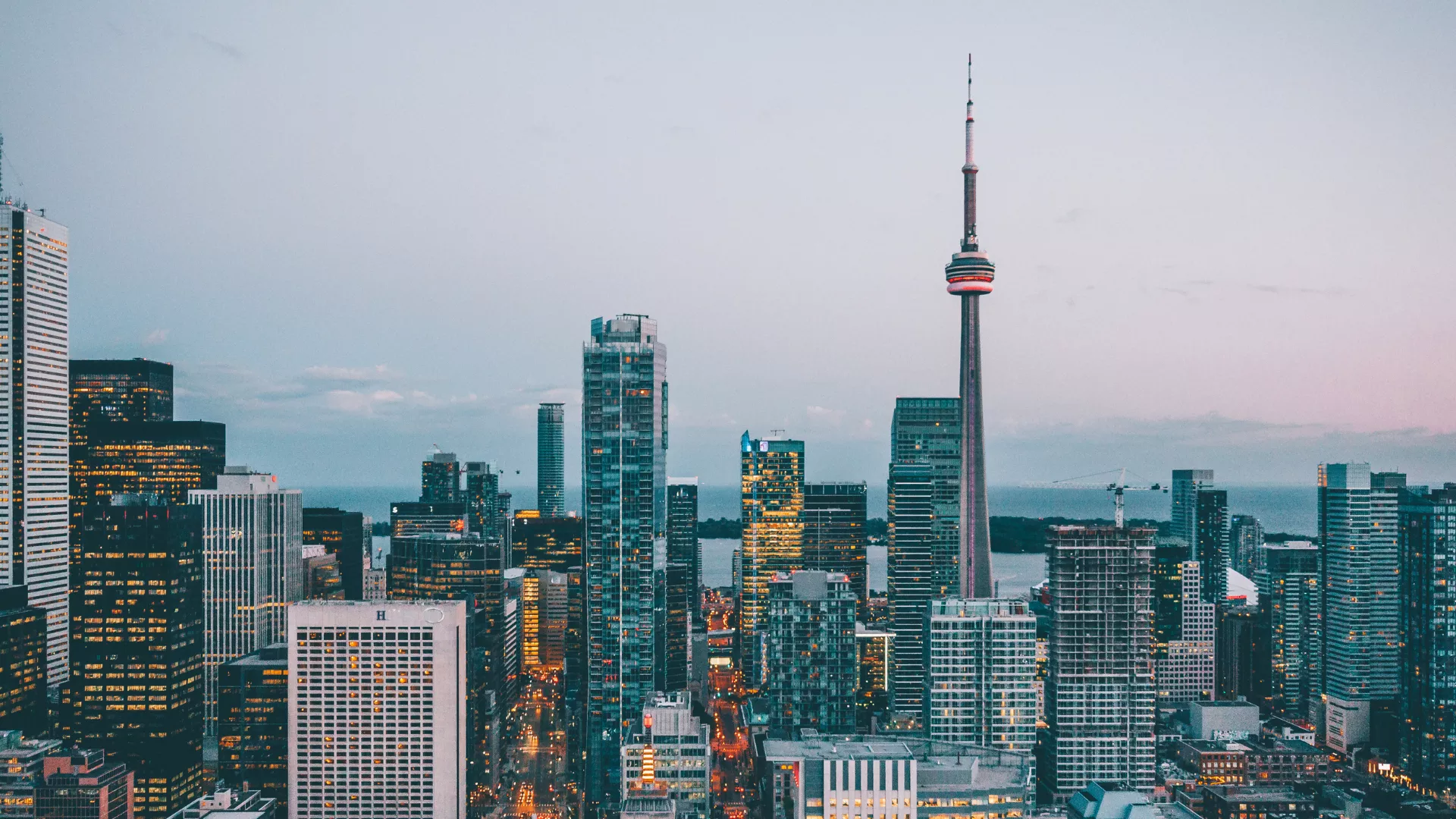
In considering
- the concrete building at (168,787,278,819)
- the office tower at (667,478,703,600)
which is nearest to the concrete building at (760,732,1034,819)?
the concrete building at (168,787,278,819)

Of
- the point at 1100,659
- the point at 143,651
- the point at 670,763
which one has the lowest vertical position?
the point at 670,763

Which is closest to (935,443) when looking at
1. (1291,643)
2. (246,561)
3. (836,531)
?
(836,531)

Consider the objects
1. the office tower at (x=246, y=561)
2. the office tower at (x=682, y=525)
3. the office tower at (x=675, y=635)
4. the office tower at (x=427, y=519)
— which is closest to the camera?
the office tower at (x=246, y=561)

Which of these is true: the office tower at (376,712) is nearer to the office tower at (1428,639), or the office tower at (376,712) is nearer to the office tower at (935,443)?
the office tower at (935,443)

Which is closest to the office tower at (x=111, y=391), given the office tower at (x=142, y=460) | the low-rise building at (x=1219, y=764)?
→ the office tower at (x=142, y=460)

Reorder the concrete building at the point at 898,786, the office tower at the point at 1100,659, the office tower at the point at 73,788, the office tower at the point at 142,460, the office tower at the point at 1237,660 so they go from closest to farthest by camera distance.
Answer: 1. the concrete building at the point at 898,786
2. the office tower at the point at 73,788
3. the office tower at the point at 1100,659
4. the office tower at the point at 142,460
5. the office tower at the point at 1237,660

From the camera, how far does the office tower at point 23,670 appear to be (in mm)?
101625

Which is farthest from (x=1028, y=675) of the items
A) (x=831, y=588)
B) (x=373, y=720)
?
(x=373, y=720)

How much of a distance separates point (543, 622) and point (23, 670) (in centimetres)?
7472

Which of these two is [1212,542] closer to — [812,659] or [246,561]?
[812,659]

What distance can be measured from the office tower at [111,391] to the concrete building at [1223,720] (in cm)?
13774

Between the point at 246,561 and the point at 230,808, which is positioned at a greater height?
the point at 246,561

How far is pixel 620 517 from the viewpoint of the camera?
107500 millimetres

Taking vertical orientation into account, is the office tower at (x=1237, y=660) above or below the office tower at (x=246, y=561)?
below
